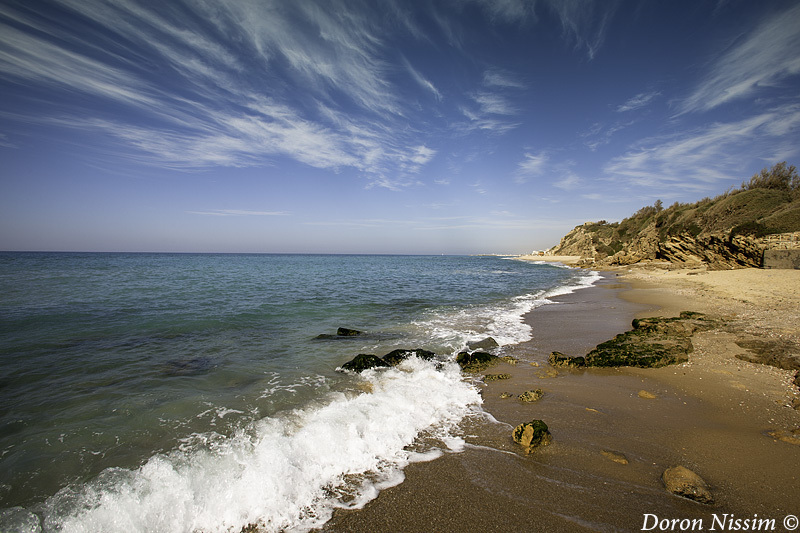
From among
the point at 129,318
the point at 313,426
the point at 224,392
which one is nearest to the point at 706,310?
the point at 313,426

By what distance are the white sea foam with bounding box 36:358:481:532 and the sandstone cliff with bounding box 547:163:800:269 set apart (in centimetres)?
3178

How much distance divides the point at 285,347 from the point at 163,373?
3039 millimetres

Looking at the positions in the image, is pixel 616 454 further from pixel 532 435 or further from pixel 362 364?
pixel 362 364

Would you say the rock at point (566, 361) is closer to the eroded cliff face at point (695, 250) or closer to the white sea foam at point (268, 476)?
the white sea foam at point (268, 476)

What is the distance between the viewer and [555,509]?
3.21 m

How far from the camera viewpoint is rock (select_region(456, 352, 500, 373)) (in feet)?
25.3

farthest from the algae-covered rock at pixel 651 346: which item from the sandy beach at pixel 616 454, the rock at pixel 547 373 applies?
the rock at pixel 547 373

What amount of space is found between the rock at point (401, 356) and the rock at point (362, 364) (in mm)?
164

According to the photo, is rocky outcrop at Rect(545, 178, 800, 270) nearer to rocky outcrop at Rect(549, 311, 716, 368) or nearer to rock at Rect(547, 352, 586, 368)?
rocky outcrop at Rect(549, 311, 716, 368)

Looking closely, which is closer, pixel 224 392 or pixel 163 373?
pixel 224 392

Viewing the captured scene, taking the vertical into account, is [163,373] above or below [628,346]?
below

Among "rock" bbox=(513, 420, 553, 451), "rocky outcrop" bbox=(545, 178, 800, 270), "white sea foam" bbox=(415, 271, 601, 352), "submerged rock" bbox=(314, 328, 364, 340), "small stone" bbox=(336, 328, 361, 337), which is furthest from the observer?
"rocky outcrop" bbox=(545, 178, 800, 270)

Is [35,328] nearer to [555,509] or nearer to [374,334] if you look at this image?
[374,334]

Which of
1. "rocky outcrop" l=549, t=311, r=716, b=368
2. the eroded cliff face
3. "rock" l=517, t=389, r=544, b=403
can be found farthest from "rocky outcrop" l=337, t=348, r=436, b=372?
the eroded cliff face
